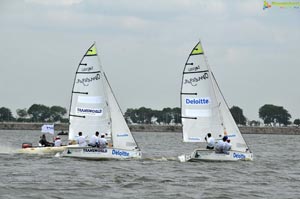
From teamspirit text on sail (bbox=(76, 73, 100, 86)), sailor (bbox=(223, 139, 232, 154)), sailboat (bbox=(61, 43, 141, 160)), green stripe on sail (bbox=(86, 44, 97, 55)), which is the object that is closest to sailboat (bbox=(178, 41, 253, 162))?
sailor (bbox=(223, 139, 232, 154))

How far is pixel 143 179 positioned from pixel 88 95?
47.8ft

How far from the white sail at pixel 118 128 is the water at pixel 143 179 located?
1.54 metres

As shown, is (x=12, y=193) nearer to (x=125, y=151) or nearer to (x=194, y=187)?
(x=194, y=187)

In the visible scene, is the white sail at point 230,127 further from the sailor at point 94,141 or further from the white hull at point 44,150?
the white hull at point 44,150

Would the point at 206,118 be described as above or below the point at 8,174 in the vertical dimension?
→ above

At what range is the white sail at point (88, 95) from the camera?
167ft

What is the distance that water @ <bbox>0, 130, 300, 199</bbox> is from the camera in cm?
3278

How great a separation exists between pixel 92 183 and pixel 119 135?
14055 mm

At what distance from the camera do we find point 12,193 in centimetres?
3192

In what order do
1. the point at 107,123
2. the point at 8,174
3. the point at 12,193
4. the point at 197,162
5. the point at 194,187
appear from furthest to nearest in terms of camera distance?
the point at 107,123
the point at 197,162
the point at 8,174
the point at 194,187
the point at 12,193

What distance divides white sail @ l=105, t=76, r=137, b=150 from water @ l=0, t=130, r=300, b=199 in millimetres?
1541

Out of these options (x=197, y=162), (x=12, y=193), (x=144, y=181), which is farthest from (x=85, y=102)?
(x=12, y=193)

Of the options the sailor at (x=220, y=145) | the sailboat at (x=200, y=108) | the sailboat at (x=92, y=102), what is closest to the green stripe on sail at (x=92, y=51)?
the sailboat at (x=92, y=102)

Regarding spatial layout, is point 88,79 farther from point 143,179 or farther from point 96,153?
point 143,179
